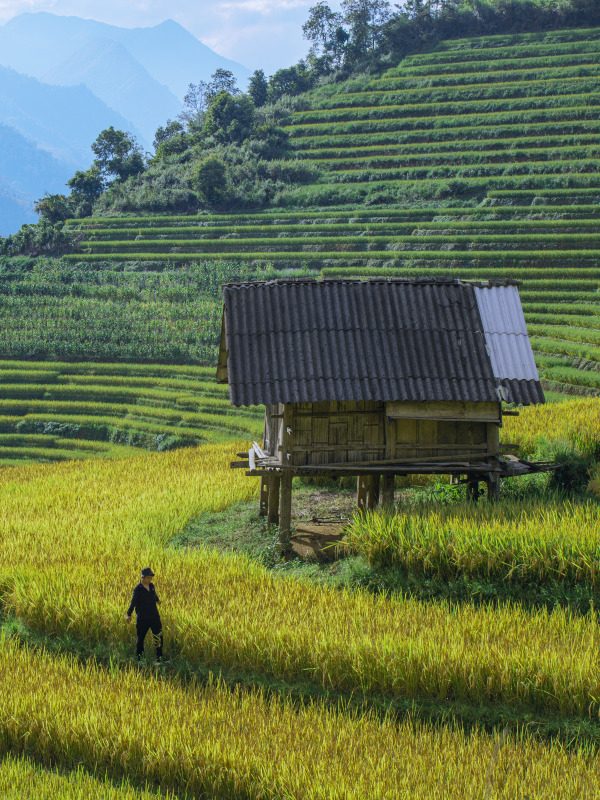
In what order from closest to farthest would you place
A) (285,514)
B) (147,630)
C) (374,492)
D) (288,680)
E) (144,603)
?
(288,680)
(144,603)
(147,630)
(285,514)
(374,492)

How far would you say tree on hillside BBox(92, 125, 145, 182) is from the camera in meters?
69.4

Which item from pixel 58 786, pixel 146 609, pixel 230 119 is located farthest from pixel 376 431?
pixel 230 119

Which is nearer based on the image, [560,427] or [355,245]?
[560,427]

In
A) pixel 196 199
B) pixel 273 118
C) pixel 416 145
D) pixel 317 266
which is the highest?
pixel 273 118

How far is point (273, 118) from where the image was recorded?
70.5 metres

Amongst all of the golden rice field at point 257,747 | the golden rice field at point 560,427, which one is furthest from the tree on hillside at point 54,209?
the golden rice field at point 257,747

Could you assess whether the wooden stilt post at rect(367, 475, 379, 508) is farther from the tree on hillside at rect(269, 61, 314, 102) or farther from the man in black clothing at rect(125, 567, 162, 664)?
the tree on hillside at rect(269, 61, 314, 102)

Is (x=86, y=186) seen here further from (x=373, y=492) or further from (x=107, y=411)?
(x=373, y=492)

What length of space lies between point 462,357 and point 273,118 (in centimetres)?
5847

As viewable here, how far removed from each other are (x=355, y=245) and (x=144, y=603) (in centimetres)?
4041

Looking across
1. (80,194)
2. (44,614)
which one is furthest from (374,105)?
(44,614)

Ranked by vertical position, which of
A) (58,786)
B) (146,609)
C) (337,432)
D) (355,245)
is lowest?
(58,786)

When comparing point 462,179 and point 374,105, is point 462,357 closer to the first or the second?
point 462,179

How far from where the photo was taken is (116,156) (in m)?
73.9
